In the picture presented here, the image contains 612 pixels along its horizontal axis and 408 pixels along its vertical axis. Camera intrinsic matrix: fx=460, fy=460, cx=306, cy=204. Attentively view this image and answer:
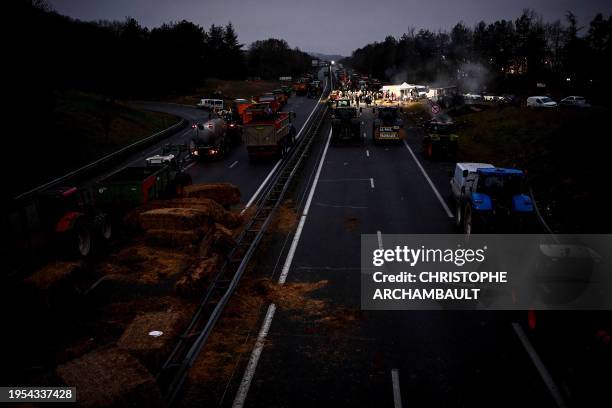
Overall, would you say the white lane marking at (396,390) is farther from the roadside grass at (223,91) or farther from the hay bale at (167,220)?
the roadside grass at (223,91)

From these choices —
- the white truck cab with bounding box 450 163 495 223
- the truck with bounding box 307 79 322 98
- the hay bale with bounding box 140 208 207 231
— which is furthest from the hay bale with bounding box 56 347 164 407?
the truck with bounding box 307 79 322 98

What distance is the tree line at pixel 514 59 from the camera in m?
→ 67.4

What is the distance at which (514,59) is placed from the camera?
98.3 metres

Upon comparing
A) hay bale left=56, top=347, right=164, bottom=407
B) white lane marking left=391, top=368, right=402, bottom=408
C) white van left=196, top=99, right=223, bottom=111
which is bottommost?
white lane marking left=391, top=368, right=402, bottom=408

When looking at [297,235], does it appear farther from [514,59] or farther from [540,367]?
[514,59]

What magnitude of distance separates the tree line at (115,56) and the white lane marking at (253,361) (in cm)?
2676

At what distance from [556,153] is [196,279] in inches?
909

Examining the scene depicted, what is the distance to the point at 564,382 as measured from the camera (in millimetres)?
8961

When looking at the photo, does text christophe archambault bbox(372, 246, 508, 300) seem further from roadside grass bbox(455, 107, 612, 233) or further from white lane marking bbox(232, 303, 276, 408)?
roadside grass bbox(455, 107, 612, 233)

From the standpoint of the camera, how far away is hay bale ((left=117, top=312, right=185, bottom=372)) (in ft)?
30.6

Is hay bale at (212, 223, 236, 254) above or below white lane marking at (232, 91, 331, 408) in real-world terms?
above

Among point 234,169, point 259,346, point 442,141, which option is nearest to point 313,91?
point 442,141

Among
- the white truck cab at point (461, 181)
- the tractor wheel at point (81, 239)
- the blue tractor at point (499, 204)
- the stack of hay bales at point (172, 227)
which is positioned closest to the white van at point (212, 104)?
the stack of hay bales at point (172, 227)

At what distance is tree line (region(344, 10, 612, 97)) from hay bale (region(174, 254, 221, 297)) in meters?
52.0
